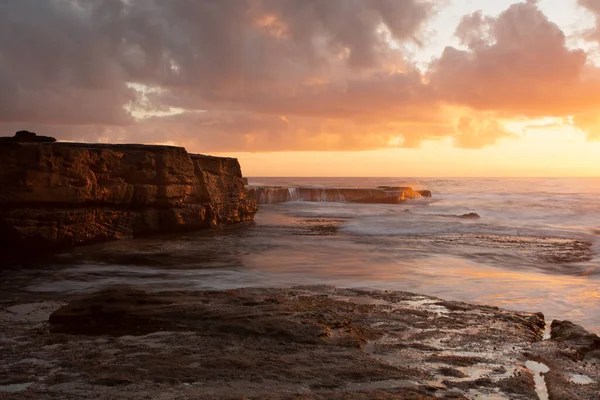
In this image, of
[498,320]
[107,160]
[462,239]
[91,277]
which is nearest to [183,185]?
[107,160]

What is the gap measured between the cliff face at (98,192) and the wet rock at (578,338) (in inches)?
573

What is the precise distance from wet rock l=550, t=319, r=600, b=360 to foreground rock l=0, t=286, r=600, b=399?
125mm

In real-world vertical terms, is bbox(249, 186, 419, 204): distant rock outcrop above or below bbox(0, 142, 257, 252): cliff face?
below

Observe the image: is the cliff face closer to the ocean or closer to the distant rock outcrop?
the ocean

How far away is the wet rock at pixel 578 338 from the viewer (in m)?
6.69

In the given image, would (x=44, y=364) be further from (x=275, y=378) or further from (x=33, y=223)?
(x=33, y=223)

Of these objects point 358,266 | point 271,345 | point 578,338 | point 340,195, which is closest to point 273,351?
point 271,345

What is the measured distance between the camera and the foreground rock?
5199 millimetres

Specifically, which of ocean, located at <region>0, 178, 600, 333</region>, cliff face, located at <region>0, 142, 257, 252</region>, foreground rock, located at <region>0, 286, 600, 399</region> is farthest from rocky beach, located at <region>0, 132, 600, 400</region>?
cliff face, located at <region>0, 142, 257, 252</region>

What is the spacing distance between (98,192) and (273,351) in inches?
555

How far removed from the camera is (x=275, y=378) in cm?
543

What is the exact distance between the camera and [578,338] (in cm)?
712

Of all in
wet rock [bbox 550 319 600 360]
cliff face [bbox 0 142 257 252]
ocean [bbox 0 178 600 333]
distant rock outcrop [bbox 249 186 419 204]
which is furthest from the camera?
distant rock outcrop [bbox 249 186 419 204]

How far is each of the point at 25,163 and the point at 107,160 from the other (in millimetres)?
3365
